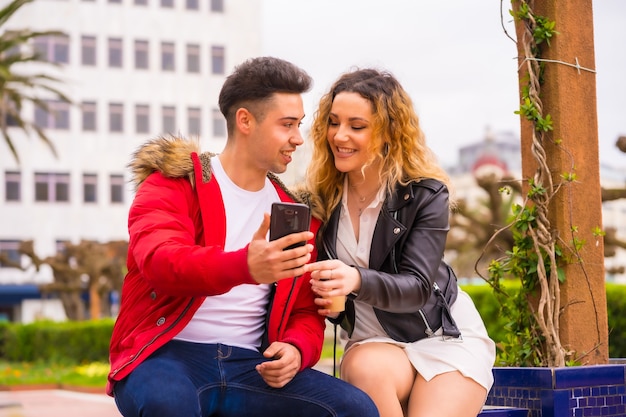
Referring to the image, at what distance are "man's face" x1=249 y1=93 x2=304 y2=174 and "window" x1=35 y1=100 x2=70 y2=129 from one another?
140ft

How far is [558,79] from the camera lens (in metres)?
4.29

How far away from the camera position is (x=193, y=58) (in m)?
46.8

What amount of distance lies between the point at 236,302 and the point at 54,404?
1062cm

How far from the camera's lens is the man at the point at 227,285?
9.71ft

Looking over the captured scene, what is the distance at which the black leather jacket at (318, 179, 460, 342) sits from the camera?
3527 millimetres

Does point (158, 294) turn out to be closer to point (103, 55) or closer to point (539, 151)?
point (539, 151)

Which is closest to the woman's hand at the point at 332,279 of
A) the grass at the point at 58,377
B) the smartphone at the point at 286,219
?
the smartphone at the point at 286,219

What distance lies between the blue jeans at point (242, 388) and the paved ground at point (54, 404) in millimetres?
8229

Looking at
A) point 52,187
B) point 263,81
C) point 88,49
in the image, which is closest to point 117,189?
point 52,187

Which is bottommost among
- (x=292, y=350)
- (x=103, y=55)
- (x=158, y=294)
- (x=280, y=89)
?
(x=292, y=350)

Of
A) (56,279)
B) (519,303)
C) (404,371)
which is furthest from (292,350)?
(56,279)

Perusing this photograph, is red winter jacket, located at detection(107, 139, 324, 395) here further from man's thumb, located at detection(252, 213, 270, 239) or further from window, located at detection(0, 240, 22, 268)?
window, located at detection(0, 240, 22, 268)

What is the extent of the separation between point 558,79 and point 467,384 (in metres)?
1.62

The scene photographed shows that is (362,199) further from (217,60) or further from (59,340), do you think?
(217,60)
